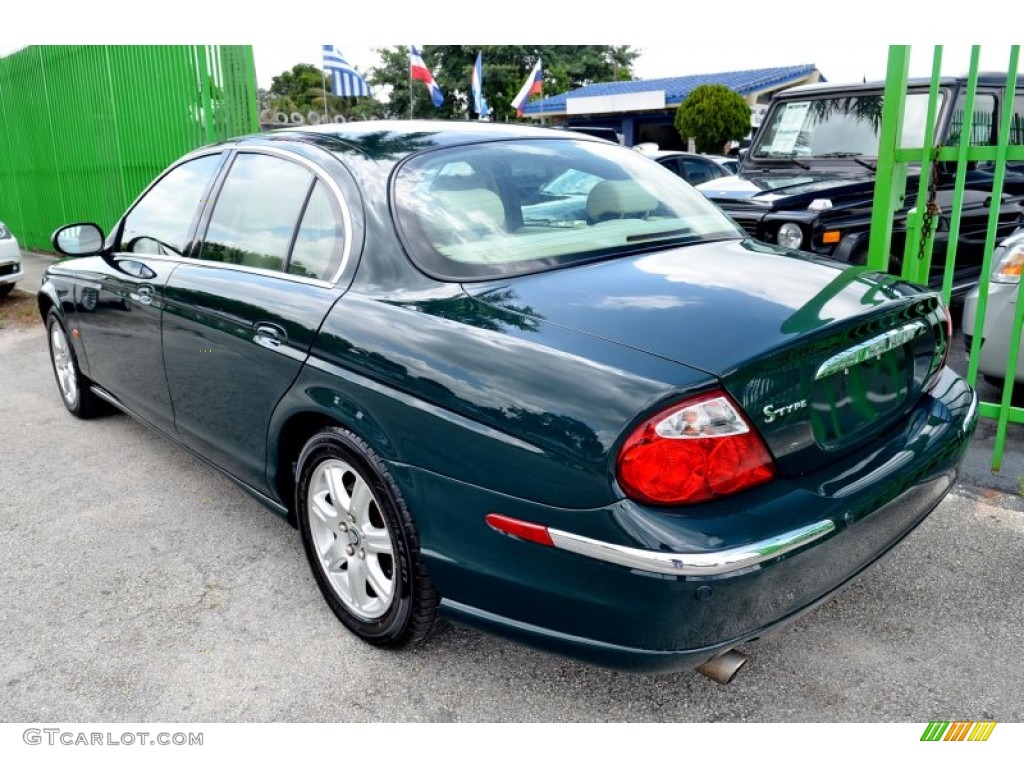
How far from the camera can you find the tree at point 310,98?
42688 mm

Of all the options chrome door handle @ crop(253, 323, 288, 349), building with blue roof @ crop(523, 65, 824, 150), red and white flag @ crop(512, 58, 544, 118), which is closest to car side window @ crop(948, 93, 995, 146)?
chrome door handle @ crop(253, 323, 288, 349)

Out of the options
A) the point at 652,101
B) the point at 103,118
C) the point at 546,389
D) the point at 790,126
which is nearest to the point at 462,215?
the point at 546,389

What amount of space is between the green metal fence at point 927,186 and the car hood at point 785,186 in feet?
5.03

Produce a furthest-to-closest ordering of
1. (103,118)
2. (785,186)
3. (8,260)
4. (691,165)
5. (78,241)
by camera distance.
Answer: (691,165) → (103,118) → (8,260) → (785,186) → (78,241)

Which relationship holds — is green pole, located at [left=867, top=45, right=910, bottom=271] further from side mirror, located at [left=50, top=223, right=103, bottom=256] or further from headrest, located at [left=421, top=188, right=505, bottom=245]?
side mirror, located at [left=50, top=223, right=103, bottom=256]

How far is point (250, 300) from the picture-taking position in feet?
9.48

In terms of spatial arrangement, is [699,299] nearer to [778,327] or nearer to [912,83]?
[778,327]

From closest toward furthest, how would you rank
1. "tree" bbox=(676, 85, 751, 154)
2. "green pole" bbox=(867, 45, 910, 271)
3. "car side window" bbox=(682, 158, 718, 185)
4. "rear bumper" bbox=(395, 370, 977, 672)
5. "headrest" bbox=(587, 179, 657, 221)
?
"rear bumper" bbox=(395, 370, 977, 672) < "headrest" bbox=(587, 179, 657, 221) < "green pole" bbox=(867, 45, 910, 271) < "car side window" bbox=(682, 158, 718, 185) < "tree" bbox=(676, 85, 751, 154)

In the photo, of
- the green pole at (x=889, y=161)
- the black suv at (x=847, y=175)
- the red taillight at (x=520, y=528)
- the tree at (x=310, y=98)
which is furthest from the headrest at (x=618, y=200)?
the tree at (x=310, y=98)

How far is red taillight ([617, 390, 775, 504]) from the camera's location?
184 centimetres

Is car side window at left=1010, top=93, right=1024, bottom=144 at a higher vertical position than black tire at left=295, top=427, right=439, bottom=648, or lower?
higher

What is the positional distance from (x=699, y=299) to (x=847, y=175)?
4.64 metres

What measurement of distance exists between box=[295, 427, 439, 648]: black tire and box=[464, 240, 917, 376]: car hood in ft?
2.07
